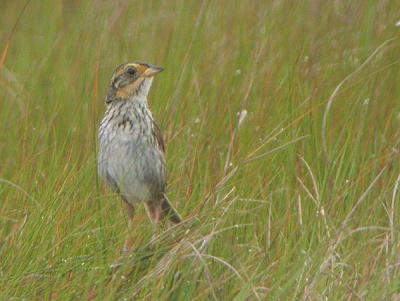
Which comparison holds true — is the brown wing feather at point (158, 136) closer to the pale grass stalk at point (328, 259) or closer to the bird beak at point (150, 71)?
the bird beak at point (150, 71)

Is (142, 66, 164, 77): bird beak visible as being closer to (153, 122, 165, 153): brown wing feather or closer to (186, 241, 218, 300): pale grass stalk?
(153, 122, 165, 153): brown wing feather

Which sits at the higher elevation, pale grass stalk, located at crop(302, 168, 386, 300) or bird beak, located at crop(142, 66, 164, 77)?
bird beak, located at crop(142, 66, 164, 77)

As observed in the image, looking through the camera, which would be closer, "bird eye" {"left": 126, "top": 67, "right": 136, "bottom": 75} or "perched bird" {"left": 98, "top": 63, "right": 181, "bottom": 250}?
"perched bird" {"left": 98, "top": 63, "right": 181, "bottom": 250}

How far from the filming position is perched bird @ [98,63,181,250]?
19.7 ft

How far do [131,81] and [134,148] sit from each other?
0.34 m

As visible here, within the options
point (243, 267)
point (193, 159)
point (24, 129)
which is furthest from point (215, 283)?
point (24, 129)

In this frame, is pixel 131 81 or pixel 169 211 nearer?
pixel 169 211

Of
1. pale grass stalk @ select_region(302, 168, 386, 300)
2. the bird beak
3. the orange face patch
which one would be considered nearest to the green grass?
pale grass stalk @ select_region(302, 168, 386, 300)

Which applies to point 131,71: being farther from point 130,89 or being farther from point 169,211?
point 169,211

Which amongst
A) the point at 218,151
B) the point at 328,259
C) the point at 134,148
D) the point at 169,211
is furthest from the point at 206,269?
the point at 218,151

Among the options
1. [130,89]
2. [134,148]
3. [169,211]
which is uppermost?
[130,89]

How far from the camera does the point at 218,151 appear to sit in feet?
20.7

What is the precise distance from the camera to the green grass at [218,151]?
478cm

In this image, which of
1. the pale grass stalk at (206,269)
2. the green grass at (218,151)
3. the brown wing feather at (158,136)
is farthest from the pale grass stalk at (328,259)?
the brown wing feather at (158,136)
